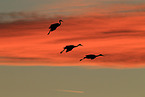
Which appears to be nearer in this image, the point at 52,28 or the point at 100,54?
the point at 52,28

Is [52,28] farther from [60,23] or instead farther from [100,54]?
[100,54]

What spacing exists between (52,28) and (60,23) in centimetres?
348

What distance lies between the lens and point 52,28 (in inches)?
3278

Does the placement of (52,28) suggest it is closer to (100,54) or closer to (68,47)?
(68,47)

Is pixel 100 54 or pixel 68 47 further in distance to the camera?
pixel 100 54

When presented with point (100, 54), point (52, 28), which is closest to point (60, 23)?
point (52, 28)

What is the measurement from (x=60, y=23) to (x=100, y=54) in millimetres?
13476

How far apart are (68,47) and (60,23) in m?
5.02

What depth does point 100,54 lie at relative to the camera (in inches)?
3745

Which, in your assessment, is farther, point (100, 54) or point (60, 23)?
point (100, 54)

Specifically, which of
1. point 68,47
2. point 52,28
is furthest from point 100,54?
point 52,28

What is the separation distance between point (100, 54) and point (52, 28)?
16.0 m
